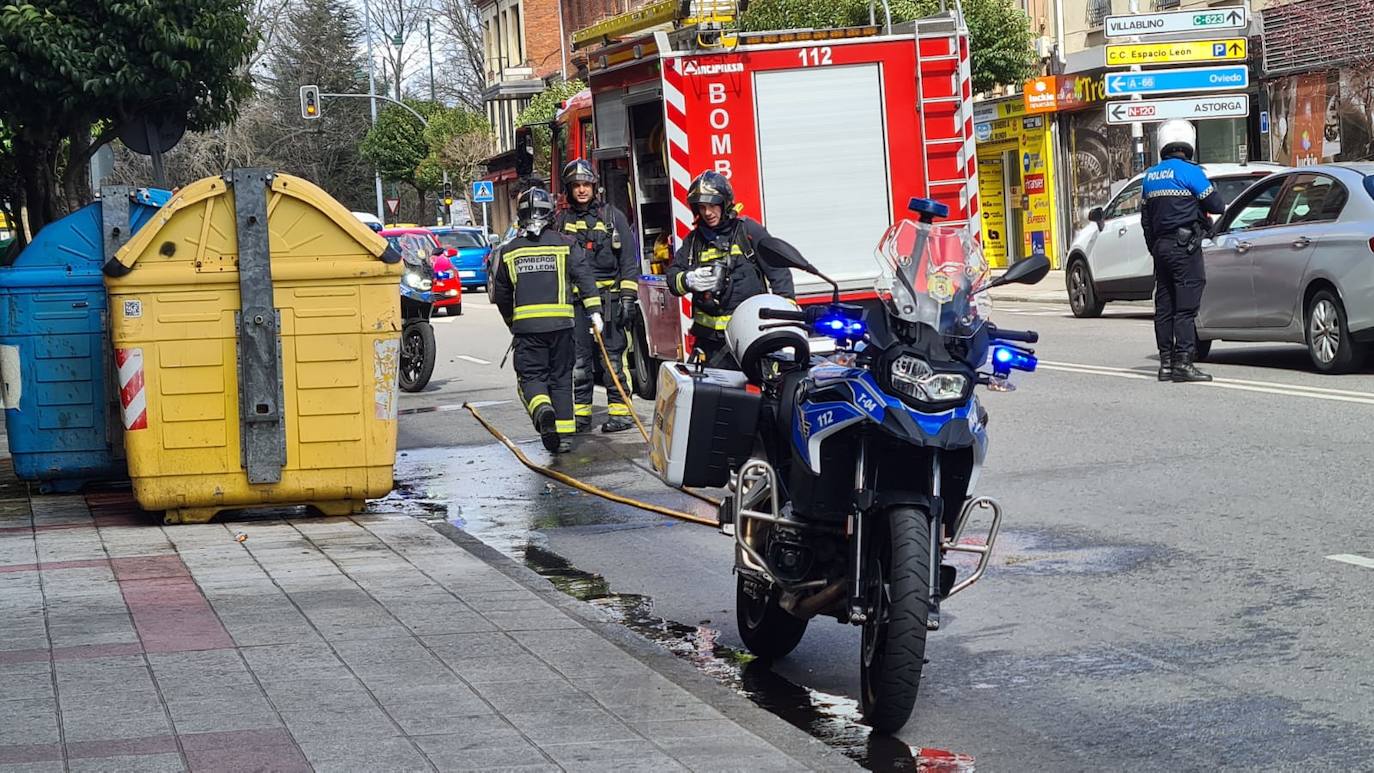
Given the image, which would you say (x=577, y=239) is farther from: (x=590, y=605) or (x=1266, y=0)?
(x=1266, y=0)

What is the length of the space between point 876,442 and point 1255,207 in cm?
1075

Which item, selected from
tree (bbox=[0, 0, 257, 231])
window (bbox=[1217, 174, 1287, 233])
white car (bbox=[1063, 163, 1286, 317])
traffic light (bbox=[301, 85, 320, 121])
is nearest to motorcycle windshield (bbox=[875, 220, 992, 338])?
window (bbox=[1217, 174, 1287, 233])

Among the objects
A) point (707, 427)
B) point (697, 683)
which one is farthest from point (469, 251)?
point (697, 683)

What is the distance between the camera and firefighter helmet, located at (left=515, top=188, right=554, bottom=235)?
1206 centimetres

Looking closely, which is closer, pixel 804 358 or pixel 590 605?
pixel 804 358

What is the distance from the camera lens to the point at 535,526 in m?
9.82

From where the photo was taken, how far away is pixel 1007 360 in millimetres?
5598

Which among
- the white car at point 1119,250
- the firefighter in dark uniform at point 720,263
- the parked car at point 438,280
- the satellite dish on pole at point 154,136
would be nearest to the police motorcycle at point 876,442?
the firefighter in dark uniform at point 720,263

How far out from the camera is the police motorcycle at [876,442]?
5.38m

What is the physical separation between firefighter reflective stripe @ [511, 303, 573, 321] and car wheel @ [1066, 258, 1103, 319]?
11.2 metres

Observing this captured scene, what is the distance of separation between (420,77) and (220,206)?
3238 inches

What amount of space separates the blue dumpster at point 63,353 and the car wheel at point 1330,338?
345 inches

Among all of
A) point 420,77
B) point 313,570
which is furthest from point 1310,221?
point 420,77

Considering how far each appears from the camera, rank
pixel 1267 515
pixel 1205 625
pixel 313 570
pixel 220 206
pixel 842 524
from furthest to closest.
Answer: pixel 220 206
pixel 1267 515
pixel 313 570
pixel 1205 625
pixel 842 524
